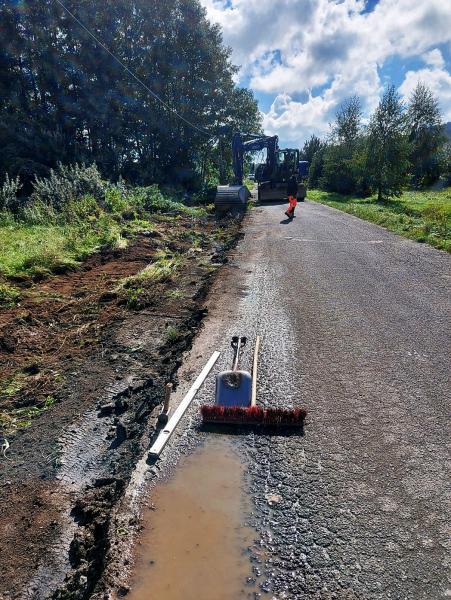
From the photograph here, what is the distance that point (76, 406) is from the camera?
4219 millimetres

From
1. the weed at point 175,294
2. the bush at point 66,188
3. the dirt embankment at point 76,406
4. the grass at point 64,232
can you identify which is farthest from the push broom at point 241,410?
the bush at point 66,188

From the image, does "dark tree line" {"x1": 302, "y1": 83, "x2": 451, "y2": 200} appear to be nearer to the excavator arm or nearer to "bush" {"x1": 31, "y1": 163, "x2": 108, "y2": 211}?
the excavator arm

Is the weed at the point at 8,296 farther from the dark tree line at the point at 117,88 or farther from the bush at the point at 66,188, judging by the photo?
the dark tree line at the point at 117,88

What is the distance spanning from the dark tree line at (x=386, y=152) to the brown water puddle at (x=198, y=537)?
98.8ft

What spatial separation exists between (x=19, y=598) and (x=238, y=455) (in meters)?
1.81

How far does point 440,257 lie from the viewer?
10.2 meters

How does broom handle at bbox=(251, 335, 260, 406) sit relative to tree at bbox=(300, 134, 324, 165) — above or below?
below

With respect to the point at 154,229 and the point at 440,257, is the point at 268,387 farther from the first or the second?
the point at 154,229

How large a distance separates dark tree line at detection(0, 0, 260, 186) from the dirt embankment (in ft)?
58.0

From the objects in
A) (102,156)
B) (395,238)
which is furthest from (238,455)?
(102,156)

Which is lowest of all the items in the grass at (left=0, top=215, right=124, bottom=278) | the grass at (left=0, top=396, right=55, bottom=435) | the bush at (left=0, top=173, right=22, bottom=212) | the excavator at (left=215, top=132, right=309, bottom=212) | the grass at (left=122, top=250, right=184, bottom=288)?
the grass at (left=0, top=396, right=55, bottom=435)

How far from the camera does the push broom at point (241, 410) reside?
3.79m

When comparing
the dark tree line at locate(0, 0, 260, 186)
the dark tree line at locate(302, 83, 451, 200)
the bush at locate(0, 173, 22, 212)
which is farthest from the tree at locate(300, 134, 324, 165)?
the bush at locate(0, 173, 22, 212)

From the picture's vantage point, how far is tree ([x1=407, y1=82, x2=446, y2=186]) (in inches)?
1847
